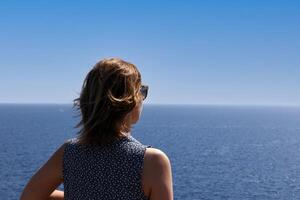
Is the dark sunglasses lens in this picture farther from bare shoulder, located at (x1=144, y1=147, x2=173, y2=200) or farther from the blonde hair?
bare shoulder, located at (x1=144, y1=147, x2=173, y2=200)

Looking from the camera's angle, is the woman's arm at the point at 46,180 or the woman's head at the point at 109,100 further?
the woman's arm at the point at 46,180

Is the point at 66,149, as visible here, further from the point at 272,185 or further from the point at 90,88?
the point at 272,185

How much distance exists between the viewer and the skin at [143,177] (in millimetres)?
2404

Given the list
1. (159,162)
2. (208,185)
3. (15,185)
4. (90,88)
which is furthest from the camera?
(208,185)

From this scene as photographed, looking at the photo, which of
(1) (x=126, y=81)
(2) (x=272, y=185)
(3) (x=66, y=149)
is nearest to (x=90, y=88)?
(1) (x=126, y=81)

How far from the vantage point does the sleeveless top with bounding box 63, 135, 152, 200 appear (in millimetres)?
2465

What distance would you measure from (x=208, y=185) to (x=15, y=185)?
22707 millimetres

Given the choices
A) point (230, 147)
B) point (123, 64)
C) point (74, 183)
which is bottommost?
point (230, 147)

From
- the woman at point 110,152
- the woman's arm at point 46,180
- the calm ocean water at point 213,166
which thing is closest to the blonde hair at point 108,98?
the woman at point 110,152

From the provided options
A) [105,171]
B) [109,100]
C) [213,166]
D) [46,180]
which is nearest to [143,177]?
[105,171]

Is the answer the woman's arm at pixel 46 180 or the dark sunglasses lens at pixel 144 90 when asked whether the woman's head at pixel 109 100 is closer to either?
the dark sunglasses lens at pixel 144 90

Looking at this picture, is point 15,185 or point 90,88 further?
point 15,185

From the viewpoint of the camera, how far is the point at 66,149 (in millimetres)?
2676

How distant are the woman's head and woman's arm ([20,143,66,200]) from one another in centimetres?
18
